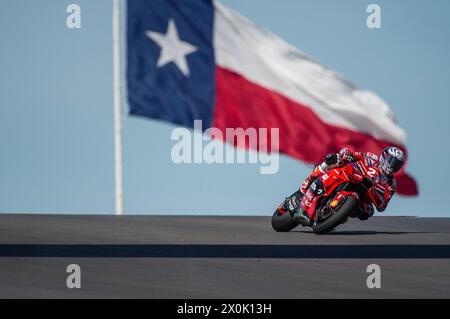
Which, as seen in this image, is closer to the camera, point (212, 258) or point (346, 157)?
point (212, 258)

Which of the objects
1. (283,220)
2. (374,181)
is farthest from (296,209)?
(374,181)

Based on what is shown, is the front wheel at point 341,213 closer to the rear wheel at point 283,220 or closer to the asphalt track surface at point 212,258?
the asphalt track surface at point 212,258

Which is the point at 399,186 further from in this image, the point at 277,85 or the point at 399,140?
the point at 277,85

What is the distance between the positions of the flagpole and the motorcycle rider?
586cm

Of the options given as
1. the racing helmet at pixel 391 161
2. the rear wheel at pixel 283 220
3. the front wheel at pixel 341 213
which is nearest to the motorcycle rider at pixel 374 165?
the racing helmet at pixel 391 161

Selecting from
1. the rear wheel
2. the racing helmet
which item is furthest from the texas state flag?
the racing helmet

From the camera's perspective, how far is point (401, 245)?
17969 millimetres

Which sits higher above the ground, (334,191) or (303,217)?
(334,191)

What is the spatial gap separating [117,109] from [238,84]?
2.29 metres

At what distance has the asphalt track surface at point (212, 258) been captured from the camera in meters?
12.5

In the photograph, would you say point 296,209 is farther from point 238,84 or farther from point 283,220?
point 238,84

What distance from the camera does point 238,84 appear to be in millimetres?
24656

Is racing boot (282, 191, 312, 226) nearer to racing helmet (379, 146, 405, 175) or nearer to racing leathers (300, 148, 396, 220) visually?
racing leathers (300, 148, 396, 220)

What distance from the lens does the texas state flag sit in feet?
77.4
